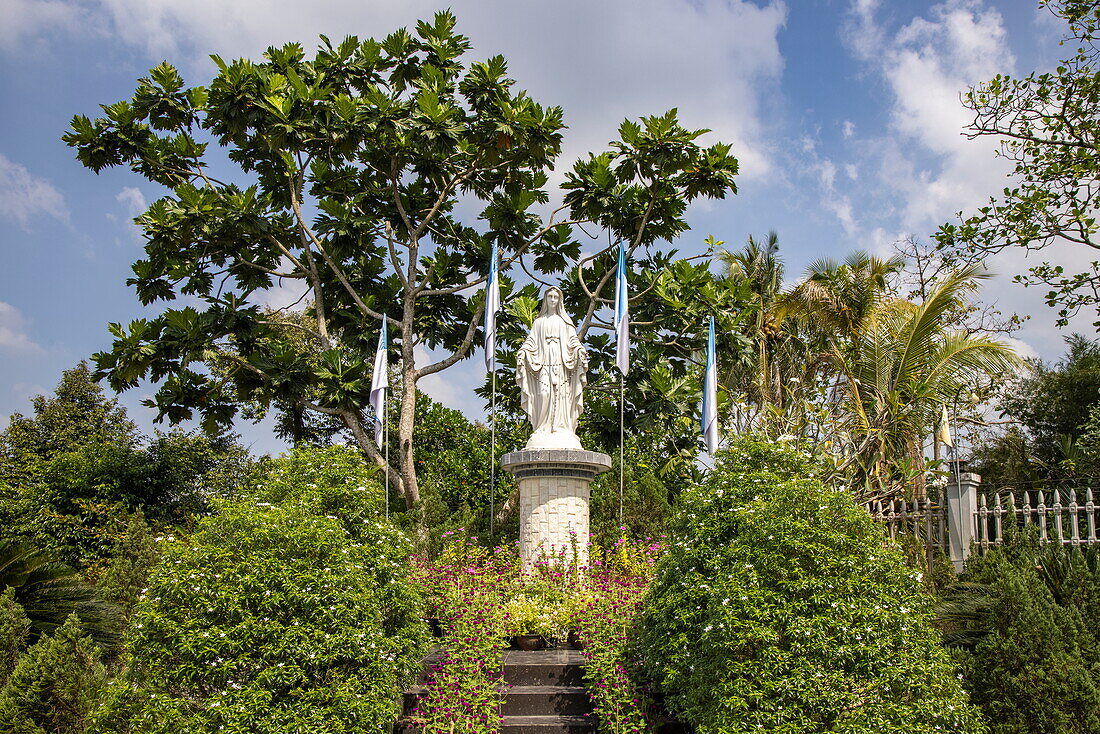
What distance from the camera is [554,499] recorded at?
991cm

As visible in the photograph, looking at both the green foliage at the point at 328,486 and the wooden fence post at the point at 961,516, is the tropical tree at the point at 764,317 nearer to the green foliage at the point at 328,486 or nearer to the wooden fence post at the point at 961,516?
the wooden fence post at the point at 961,516

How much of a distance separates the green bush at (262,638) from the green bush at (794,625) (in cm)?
215

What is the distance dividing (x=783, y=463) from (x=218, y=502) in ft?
14.0

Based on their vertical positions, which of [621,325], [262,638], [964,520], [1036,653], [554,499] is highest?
[621,325]

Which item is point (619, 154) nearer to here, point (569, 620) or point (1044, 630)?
point (569, 620)

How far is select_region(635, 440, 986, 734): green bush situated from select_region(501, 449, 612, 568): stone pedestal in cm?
317

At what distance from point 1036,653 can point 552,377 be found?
220 inches

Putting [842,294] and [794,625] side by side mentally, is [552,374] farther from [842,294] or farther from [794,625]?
[842,294]

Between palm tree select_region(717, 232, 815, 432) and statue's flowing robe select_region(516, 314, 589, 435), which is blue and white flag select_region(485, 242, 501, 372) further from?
palm tree select_region(717, 232, 815, 432)

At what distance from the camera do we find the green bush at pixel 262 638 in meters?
5.68

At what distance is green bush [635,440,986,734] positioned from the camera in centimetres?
553

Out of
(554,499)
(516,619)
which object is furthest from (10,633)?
(554,499)

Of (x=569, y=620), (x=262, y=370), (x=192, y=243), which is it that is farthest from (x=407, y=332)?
(x=569, y=620)

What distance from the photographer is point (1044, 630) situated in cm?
643
